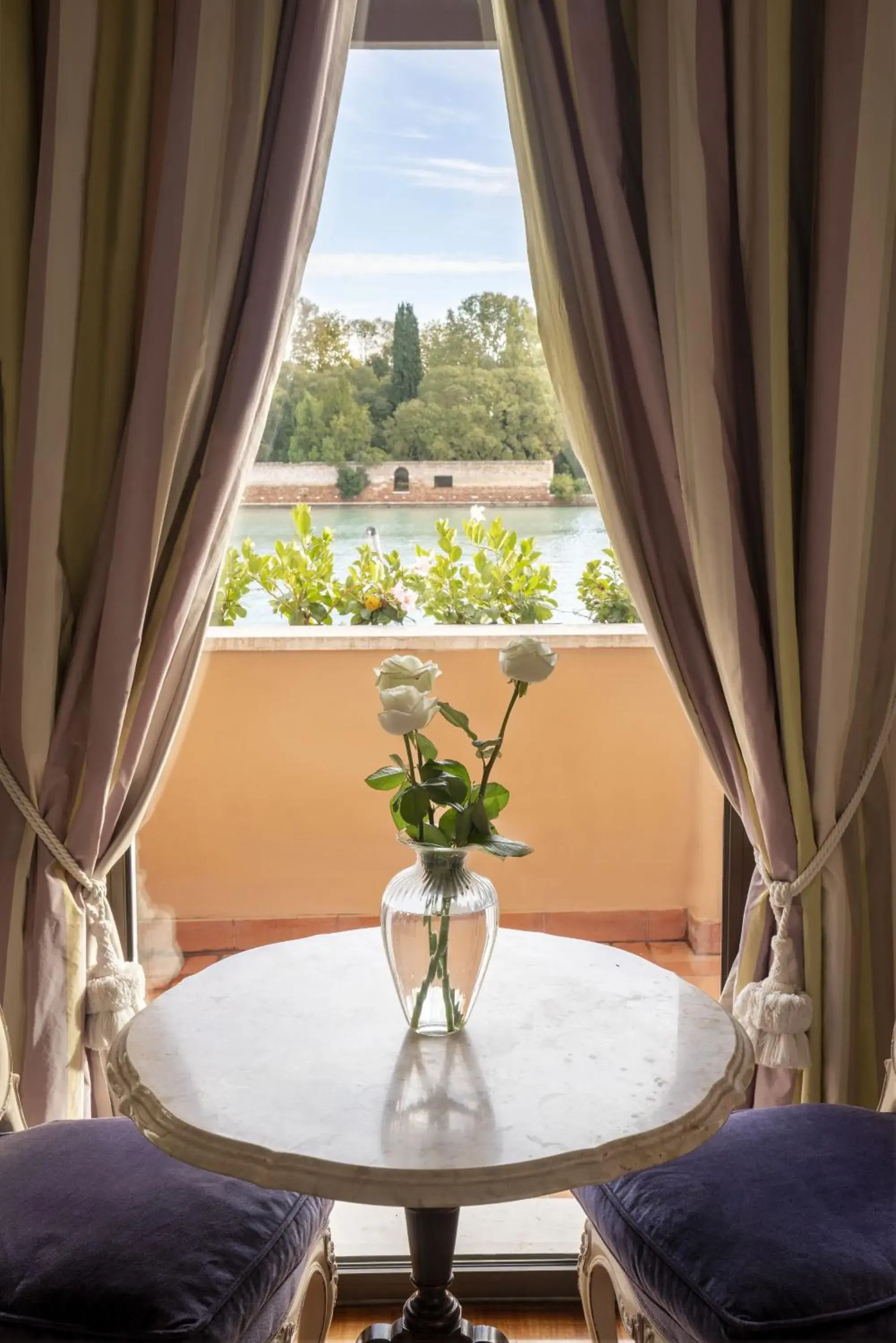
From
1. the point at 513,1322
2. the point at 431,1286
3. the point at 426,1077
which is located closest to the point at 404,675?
the point at 426,1077

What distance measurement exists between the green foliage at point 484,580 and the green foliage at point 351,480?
0.15 meters

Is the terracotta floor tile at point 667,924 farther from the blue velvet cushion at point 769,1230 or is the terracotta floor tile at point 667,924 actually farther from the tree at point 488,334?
the tree at point 488,334

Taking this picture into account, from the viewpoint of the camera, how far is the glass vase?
4.42 feet

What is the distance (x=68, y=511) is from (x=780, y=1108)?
1.38 m

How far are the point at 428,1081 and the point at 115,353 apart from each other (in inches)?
47.1

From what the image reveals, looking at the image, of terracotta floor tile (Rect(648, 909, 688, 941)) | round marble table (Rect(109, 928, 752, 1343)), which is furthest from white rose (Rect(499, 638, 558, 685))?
terracotta floor tile (Rect(648, 909, 688, 941))

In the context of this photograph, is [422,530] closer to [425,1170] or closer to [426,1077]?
[426,1077]

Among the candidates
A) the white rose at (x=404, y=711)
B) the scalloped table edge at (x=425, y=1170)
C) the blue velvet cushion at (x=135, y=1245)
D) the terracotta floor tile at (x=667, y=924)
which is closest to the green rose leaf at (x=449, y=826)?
the white rose at (x=404, y=711)

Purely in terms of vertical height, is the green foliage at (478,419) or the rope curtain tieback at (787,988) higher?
the green foliage at (478,419)

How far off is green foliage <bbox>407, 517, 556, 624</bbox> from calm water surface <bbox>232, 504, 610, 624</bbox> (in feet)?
0.05

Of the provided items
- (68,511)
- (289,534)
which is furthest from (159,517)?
(289,534)

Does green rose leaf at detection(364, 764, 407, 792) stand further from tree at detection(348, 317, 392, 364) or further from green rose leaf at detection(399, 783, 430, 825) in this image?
tree at detection(348, 317, 392, 364)

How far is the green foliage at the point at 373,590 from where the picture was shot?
7.06 feet

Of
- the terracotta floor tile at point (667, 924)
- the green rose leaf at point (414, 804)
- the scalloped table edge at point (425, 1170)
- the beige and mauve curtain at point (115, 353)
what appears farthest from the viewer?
the terracotta floor tile at point (667, 924)
